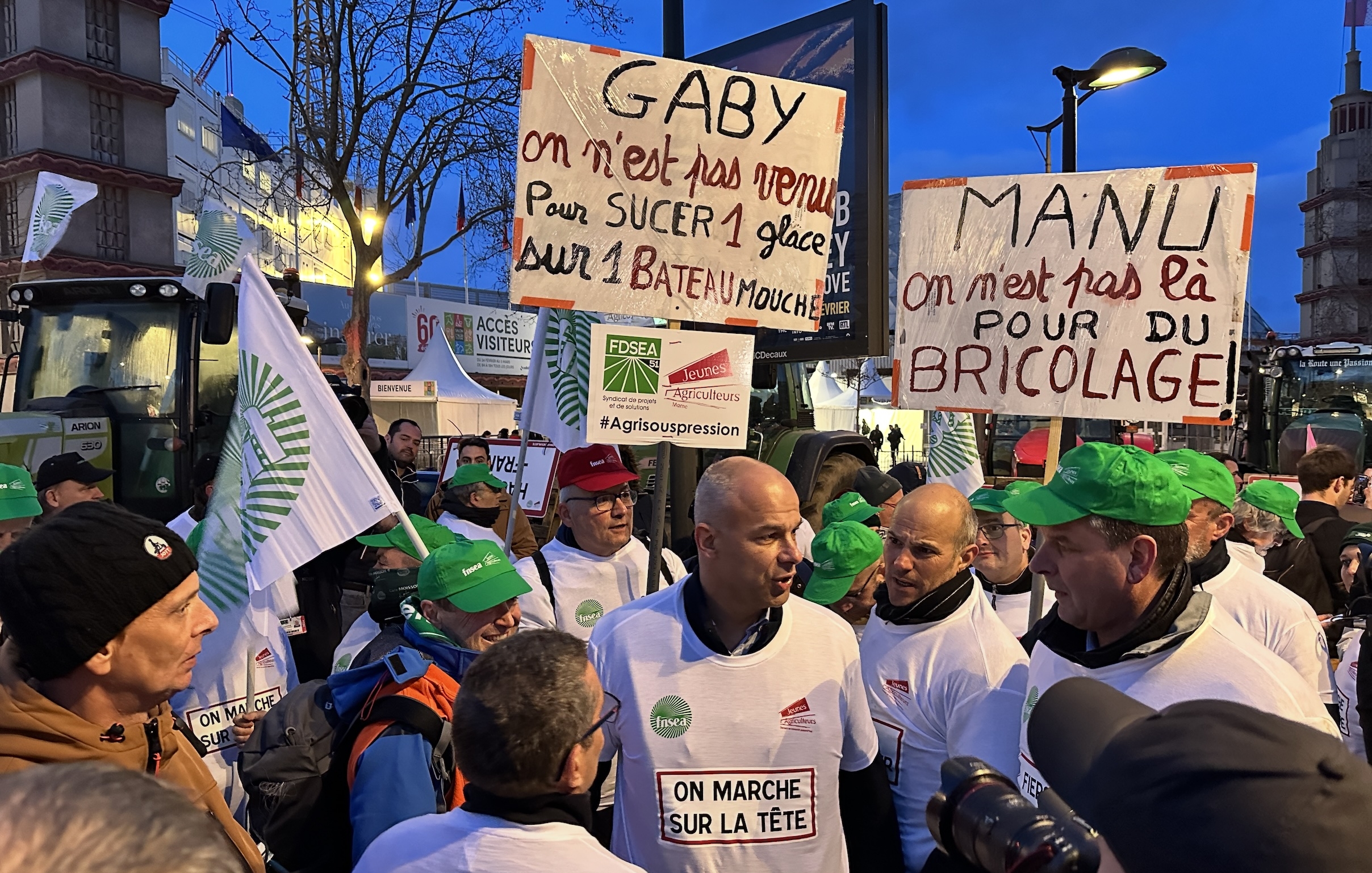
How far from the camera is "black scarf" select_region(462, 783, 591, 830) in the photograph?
1.62 metres

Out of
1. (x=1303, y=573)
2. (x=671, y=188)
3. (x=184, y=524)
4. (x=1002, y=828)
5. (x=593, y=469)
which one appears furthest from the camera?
(x=1303, y=573)

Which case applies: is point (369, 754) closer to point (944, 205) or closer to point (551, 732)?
point (551, 732)

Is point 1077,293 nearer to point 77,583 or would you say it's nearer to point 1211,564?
point 1211,564

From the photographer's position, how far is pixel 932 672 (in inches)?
103

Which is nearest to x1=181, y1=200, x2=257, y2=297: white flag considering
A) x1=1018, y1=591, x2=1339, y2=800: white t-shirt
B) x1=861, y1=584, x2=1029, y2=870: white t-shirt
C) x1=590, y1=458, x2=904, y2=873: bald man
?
x1=590, y1=458, x2=904, y2=873: bald man

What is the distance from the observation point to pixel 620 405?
12.8 feet

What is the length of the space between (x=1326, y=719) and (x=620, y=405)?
260 cm

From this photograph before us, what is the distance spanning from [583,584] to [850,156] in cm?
474

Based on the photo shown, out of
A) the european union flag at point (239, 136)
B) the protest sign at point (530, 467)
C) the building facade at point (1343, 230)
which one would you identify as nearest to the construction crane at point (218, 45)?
the european union flag at point (239, 136)

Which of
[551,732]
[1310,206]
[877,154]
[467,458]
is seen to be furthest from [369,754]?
[1310,206]

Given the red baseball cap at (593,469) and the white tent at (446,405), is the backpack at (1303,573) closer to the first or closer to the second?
the red baseball cap at (593,469)

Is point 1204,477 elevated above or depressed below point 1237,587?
above

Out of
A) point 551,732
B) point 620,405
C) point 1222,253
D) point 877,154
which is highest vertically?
point 877,154

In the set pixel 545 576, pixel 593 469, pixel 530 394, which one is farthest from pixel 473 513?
pixel 545 576
